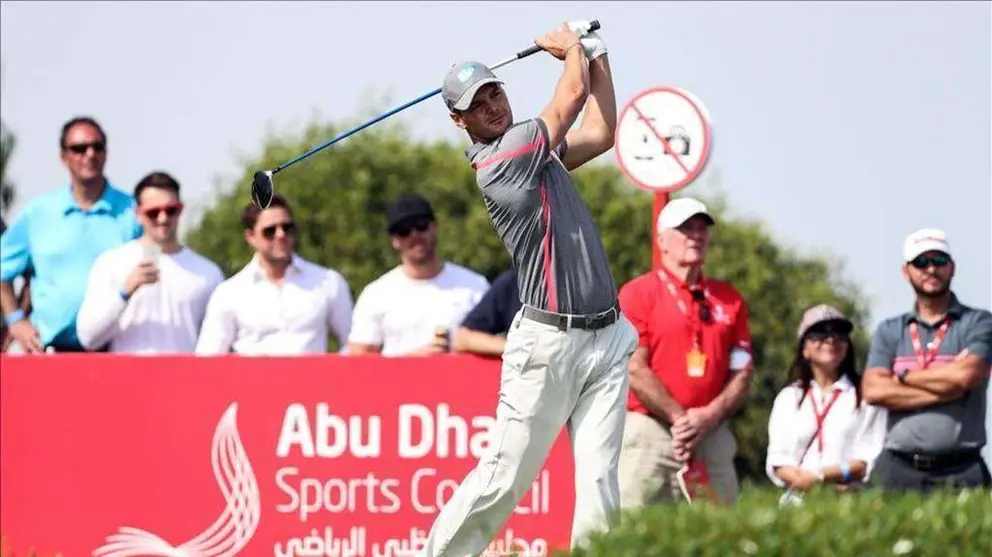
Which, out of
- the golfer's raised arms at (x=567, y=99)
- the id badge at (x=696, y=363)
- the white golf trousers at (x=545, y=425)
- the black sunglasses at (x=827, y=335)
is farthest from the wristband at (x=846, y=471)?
the golfer's raised arms at (x=567, y=99)

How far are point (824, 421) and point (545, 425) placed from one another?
304 centimetres

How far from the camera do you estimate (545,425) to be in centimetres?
903

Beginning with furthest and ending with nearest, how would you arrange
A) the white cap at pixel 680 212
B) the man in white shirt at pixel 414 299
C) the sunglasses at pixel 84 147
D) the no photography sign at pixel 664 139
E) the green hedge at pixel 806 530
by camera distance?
the sunglasses at pixel 84 147, the no photography sign at pixel 664 139, the man in white shirt at pixel 414 299, the white cap at pixel 680 212, the green hedge at pixel 806 530

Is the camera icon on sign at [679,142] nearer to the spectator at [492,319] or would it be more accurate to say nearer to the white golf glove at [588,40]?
the spectator at [492,319]

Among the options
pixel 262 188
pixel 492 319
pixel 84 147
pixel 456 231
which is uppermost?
pixel 456 231

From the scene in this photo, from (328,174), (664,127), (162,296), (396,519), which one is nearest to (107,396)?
(162,296)

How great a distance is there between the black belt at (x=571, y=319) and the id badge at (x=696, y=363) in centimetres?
256

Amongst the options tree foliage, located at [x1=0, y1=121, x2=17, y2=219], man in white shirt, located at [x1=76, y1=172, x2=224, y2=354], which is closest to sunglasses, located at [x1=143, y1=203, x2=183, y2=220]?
man in white shirt, located at [x1=76, y1=172, x2=224, y2=354]

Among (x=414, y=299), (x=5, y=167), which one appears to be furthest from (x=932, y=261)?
(x=5, y=167)

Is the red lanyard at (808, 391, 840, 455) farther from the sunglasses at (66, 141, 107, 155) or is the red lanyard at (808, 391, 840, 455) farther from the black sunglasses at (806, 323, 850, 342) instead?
the sunglasses at (66, 141, 107, 155)

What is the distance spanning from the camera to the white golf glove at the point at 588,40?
898 centimetres

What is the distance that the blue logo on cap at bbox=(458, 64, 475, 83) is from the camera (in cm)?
861

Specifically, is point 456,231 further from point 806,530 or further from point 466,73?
point 806,530

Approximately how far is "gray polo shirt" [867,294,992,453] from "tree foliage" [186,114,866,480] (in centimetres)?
2449
